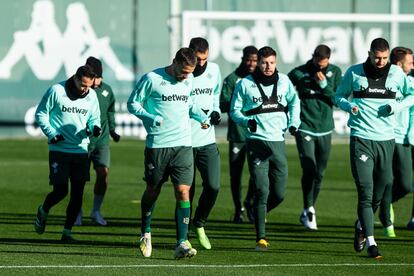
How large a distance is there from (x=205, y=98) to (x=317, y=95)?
3083 mm

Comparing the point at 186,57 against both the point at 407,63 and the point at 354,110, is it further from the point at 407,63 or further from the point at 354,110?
the point at 407,63

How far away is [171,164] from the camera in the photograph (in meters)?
15.0

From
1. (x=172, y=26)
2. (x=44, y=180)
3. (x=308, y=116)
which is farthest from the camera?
(x=172, y=26)

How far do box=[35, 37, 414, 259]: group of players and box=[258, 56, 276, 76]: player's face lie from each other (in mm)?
12

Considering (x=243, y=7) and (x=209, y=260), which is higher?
(x=243, y=7)

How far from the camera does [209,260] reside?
14781 mm

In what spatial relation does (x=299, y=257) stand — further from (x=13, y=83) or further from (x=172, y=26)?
(x=13, y=83)

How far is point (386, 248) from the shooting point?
16.3 m

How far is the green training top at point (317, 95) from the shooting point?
63.0 ft

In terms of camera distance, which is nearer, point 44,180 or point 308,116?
point 308,116

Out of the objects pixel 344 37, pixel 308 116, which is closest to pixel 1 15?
pixel 344 37

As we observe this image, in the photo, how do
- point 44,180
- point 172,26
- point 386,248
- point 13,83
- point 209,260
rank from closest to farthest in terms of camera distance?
1. point 209,260
2. point 386,248
3. point 44,180
4. point 172,26
5. point 13,83

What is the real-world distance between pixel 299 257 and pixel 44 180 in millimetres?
11239

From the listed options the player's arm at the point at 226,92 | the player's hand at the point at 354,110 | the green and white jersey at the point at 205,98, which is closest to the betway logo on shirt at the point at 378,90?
the player's hand at the point at 354,110
